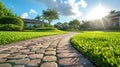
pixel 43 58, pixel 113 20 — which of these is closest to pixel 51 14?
pixel 113 20

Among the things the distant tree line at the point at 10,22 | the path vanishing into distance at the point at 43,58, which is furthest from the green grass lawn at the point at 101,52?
the distant tree line at the point at 10,22

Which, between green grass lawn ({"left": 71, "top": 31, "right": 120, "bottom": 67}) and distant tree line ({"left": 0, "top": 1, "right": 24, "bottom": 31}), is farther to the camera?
distant tree line ({"left": 0, "top": 1, "right": 24, "bottom": 31})

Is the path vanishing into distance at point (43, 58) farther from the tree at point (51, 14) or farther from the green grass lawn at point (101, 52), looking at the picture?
the tree at point (51, 14)

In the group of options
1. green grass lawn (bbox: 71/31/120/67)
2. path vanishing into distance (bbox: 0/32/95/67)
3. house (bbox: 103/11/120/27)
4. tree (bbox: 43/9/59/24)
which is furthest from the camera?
tree (bbox: 43/9/59/24)

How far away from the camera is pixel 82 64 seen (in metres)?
3.50

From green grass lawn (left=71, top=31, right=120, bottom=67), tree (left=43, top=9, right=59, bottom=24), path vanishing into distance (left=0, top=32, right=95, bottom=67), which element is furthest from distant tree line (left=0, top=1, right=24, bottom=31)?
tree (left=43, top=9, right=59, bottom=24)

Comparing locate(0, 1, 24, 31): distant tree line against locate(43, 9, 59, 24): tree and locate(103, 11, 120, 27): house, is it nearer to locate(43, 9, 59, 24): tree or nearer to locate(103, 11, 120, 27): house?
locate(43, 9, 59, 24): tree

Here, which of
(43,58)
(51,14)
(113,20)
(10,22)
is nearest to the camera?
(43,58)

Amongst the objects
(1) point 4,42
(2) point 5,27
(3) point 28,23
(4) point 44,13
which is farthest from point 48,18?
(1) point 4,42

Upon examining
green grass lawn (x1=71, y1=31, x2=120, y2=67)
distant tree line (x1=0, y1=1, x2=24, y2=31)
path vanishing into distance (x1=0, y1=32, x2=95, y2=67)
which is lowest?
path vanishing into distance (x1=0, y1=32, x2=95, y2=67)

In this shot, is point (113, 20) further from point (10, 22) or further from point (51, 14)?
point (10, 22)

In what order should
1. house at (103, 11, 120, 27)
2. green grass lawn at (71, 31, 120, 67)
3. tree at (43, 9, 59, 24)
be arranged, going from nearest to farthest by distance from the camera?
green grass lawn at (71, 31, 120, 67)
house at (103, 11, 120, 27)
tree at (43, 9, 59, 24)

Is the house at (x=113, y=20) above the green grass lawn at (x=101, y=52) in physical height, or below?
above

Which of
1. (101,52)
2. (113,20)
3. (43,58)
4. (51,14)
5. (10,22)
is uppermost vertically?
(51,14)
